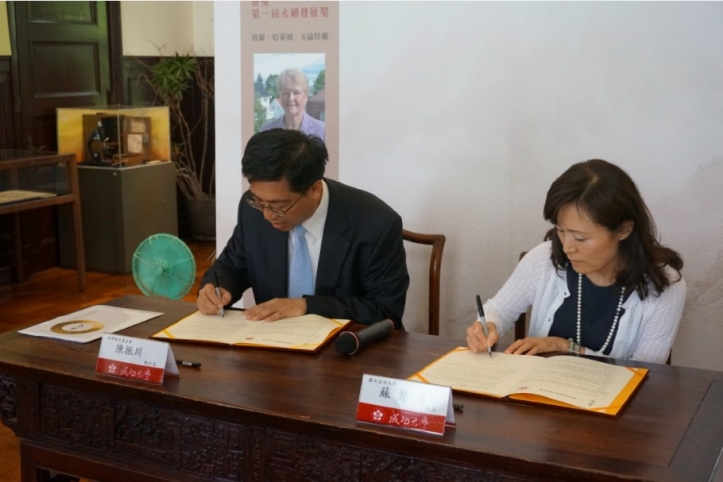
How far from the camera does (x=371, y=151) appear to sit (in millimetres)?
3031

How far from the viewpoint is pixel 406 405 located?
154cm

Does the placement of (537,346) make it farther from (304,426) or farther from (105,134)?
(105,134)

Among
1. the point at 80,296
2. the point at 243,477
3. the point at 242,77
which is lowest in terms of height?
the point at 80,296

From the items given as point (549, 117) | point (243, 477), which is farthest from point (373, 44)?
point (243, 477)

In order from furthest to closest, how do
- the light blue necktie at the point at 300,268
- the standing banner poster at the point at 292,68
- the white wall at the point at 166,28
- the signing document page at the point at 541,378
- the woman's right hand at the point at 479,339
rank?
the white wall at the point at 166,28 < the standing banner poster at the point at 292,68 < the light blue necktie at the point at 300,268 < the woman's right hand at the point at 479,339 < the signing document page at the point at 541,378

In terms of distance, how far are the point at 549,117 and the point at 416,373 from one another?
123 centimetres

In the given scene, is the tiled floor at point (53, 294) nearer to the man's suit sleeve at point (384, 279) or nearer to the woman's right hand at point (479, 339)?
the man's suit sleeve at point (384, 279)

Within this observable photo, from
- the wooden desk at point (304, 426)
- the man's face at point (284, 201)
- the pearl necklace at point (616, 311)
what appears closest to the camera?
the wooden desk at point (304, 426)

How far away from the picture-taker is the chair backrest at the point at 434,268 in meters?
2.66

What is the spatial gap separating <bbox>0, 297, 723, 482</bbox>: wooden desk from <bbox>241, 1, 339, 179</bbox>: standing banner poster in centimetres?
123

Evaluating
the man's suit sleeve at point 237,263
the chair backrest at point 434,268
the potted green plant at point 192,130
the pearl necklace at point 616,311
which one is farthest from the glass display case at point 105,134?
the pearl necklace at point 616,311

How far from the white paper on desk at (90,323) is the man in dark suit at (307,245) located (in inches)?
7.0

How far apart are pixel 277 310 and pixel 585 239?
0.77m

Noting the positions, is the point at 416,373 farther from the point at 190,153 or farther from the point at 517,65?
the point at 190,153
